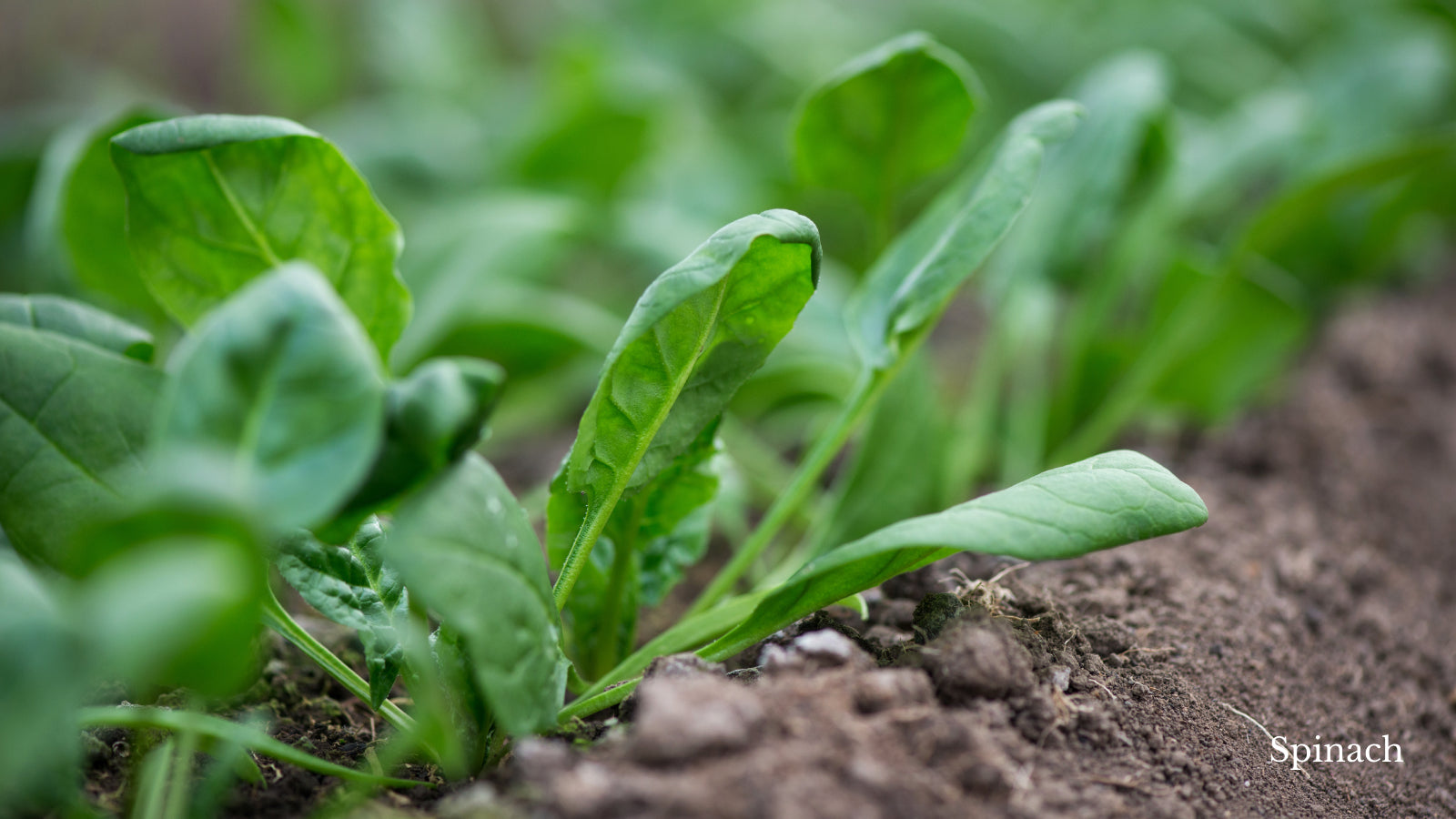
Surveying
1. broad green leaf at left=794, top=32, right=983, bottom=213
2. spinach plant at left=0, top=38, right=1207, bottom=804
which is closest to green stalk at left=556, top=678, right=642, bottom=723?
spinach plant at left=0, top=38, right=1207, bottom=804

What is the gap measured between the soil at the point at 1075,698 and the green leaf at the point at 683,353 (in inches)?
5.3

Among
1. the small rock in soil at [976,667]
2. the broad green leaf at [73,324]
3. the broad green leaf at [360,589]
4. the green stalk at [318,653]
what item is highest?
the broad green leaf at [73,324]

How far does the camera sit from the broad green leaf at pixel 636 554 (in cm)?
77

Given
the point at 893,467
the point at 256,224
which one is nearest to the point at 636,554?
the point at 893,467

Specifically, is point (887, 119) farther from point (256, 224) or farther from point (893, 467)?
point (256, 224)

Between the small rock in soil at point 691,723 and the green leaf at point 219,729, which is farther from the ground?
the small rock in soil at point 691,723

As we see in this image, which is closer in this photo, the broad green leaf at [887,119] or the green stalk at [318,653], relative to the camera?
the green stalk at [318,653]

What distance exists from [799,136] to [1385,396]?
0.97 m

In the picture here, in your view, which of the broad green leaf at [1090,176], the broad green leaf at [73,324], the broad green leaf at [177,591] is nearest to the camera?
the broad green leaf at [177,591]

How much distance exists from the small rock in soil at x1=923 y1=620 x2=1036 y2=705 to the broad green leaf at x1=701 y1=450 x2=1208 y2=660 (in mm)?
59

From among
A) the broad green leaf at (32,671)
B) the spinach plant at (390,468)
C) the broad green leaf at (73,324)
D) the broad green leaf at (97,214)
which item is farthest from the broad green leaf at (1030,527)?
the broad green leaf at (97,214)

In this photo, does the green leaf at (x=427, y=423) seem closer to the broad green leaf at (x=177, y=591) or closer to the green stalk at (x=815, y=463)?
the broad green leaf at (x=177, y=591)

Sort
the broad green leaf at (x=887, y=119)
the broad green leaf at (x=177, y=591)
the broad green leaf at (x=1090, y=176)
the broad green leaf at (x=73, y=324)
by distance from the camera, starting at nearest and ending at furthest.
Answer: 1. the broad green leaf at (x=177, y=591)
2. the broad green leaf at (x=73, y=324)
3. the broad green leaf at (x=887, y=119)
4. the broad green leaf at (x=1090, y=176)

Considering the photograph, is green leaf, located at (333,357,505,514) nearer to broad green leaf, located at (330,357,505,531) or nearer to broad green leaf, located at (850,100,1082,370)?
broad green leaf, located at (330,357,505,531)
